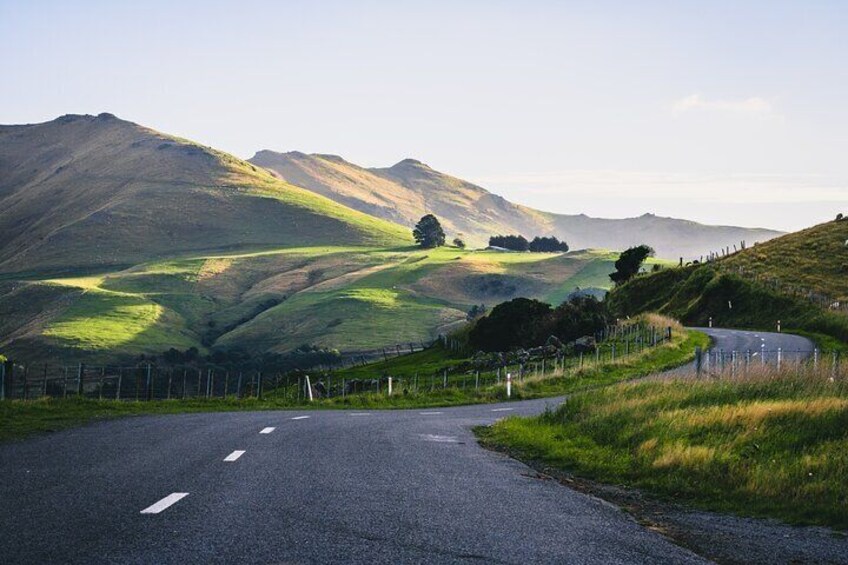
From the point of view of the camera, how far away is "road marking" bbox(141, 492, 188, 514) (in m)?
12.1

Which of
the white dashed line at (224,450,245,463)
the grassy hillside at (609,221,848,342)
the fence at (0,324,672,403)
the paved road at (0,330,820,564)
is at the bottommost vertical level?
the fence at (0,324,672,403)

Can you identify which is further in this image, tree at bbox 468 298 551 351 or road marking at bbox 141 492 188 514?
tree at bbox 468 298 551 351

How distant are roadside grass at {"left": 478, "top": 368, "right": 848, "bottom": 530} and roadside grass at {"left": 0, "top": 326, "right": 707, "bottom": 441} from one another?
1213 centimetres

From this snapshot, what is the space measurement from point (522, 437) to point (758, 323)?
7477cm

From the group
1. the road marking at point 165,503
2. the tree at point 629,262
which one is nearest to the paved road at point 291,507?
the road marking at point 165,503

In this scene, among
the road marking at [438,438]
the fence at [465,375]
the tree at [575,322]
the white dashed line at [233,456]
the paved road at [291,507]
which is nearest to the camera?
the paved road at [291,507]

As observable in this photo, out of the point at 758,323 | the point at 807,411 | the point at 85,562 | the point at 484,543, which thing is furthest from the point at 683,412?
the point at 758,323

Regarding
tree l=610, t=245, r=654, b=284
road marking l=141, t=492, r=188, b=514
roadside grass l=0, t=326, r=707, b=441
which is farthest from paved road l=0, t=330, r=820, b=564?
tree l=610, t=245, r=654, b=284

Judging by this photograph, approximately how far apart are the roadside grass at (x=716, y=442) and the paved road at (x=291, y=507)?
177 centimetres

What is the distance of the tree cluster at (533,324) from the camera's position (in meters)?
93.5

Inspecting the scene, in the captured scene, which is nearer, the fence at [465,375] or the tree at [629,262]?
the fence at [465,375]

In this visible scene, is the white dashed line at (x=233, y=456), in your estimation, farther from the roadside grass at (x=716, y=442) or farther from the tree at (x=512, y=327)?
the tree at (x=512, y=327)

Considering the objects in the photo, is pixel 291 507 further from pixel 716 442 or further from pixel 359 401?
pixel 359 401

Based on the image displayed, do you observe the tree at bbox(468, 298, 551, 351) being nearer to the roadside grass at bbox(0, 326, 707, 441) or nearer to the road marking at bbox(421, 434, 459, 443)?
the roadside grass at bbox(0, 326, 707, 441)
